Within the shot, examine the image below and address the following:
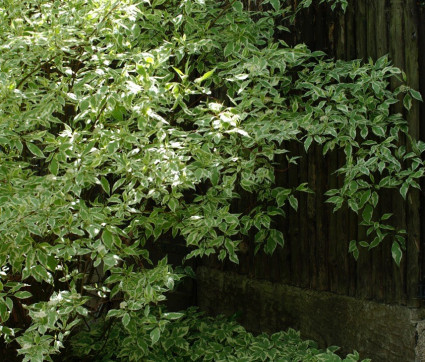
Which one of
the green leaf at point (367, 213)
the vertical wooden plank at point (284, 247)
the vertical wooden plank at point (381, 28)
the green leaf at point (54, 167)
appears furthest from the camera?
the vertical wooden plank at point (284, 247)

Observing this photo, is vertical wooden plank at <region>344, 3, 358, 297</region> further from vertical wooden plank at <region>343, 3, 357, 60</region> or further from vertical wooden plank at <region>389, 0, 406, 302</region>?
vertical wooden plank at <region>389, 0, 406, 302</region>

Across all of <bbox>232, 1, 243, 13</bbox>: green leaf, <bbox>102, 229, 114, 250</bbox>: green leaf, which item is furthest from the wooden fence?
<bbox>102, 229, 114, 250</bbox>: green leaf

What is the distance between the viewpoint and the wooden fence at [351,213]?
3598 millimetres

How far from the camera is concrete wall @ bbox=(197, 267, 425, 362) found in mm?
3582

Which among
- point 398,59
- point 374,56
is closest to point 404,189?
point 398,59

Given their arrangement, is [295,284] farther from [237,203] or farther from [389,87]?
[389,87]

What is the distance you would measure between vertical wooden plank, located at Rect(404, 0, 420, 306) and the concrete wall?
21cm

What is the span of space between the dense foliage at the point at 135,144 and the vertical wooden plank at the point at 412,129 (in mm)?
73

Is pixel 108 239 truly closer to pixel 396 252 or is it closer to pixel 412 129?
pixel 396 252

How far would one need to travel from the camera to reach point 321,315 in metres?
4.24

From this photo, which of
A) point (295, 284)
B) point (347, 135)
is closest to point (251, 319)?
point (295, 284)

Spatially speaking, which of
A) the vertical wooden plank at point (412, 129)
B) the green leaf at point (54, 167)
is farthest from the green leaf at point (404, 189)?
the green leaf at point (54, 167)

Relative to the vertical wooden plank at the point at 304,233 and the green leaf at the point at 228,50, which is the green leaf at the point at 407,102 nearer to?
the vertical wooden plank at the point at 304,233

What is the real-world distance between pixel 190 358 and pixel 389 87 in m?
2.19
